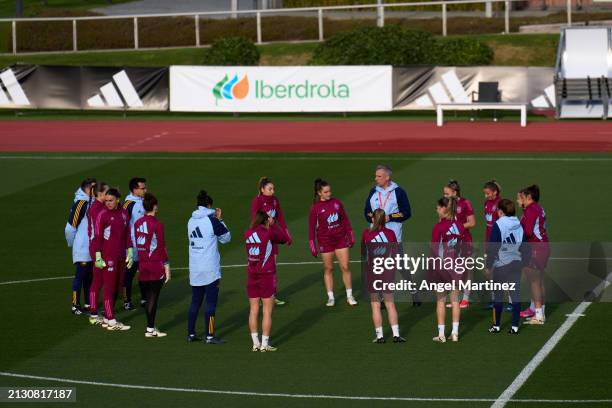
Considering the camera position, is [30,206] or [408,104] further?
[408,104]

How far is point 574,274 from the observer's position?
2302 centimetres

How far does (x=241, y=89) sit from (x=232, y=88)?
38 cm

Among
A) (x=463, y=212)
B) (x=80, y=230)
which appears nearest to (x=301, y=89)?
(x=463, y=212)

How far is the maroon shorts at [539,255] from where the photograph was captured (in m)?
19.0

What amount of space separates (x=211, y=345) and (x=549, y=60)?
157 ft

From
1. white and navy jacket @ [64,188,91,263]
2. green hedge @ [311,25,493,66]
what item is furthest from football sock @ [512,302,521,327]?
green hedge @ [311,25,493,66]

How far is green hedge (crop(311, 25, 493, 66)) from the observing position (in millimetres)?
56375

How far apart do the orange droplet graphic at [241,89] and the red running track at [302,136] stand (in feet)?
6.12

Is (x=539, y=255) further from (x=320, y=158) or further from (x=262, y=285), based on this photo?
(x=320, y=158)

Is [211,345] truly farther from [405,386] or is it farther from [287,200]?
[287,200]

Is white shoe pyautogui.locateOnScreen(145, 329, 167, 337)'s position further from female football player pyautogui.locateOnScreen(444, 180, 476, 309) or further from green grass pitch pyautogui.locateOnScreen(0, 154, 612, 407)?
female football player pyautogui.locateOnScreen(444, 180, 476, 309)

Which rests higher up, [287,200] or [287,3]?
[287,3]

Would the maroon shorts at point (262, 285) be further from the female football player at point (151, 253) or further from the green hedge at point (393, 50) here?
the green hedge at point (393, 50)

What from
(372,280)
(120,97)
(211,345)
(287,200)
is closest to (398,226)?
(372,280)
